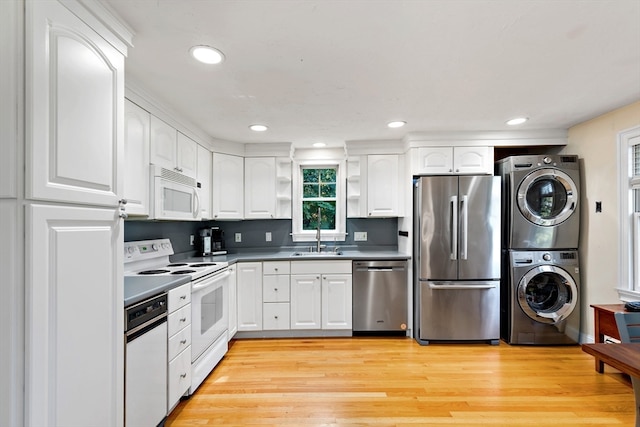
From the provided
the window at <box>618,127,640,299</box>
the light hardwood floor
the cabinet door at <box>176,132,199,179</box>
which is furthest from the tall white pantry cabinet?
the window at <box>618,127,640,299</box>

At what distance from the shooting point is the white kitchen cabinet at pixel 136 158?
6.33 feet

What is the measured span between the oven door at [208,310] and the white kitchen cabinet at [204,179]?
0.79m

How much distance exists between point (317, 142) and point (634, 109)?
2.91 m

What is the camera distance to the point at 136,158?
2027mm

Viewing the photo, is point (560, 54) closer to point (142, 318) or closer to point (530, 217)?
point (530, 217)

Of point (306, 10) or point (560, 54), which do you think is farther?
point (560, 54)

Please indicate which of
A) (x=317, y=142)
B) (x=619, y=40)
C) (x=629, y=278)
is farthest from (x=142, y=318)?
(x=629, y=278)

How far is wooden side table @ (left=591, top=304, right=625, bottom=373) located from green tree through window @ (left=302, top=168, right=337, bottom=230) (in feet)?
8.93

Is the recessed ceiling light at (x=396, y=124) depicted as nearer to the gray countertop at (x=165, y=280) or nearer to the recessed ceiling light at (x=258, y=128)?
the recessed ceiling light at (x=258, y=128)

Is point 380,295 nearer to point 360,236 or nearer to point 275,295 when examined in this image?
point 360,236

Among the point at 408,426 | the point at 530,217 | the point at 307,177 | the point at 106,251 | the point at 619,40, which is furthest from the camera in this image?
the point at 307,177

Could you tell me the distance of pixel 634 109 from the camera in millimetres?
2479

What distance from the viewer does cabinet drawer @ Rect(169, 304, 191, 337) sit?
1.90 metres

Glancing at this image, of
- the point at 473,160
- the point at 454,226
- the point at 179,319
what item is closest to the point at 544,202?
the point at 473,160
